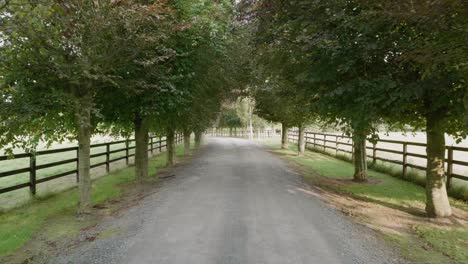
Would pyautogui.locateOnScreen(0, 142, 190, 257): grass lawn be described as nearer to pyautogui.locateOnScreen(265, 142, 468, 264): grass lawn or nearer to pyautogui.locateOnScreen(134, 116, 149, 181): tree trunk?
pyautogui.locateOnScreen(134, 116, 149, 181): tree trunk

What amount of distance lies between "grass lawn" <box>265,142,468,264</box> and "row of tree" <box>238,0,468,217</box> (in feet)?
2.90

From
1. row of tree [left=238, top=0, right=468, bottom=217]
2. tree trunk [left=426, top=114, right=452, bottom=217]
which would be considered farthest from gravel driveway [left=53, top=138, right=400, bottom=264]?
row of tree [left=238, top=0, right=468, bottom=217]

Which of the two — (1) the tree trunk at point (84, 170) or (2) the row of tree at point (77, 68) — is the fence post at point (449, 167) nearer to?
(2) the row of tree at point (77, 68)

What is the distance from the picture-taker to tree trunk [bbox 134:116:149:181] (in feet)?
36.3

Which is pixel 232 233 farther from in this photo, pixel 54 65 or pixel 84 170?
pixel 54 65

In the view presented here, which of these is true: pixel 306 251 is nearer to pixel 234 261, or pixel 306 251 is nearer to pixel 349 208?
pixel 234 261

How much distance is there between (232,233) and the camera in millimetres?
5555

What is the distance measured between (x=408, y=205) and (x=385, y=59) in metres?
3.37

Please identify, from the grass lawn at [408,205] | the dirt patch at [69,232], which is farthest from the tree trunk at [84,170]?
the grass lawn at [408,205]

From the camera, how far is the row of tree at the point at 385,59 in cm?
492

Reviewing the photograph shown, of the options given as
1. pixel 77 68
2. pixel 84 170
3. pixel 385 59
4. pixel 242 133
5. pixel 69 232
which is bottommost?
pixel 69 232

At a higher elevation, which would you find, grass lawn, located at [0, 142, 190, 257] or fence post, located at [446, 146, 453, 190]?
fence post, located at [446, 146, 453, 190]

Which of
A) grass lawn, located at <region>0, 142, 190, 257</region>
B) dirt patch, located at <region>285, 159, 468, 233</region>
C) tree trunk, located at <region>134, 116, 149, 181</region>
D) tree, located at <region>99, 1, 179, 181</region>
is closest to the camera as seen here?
grass lawn, located at <region>0, 142, 190, 257</region>

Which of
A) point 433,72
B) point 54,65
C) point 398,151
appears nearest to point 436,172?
point 433,72
